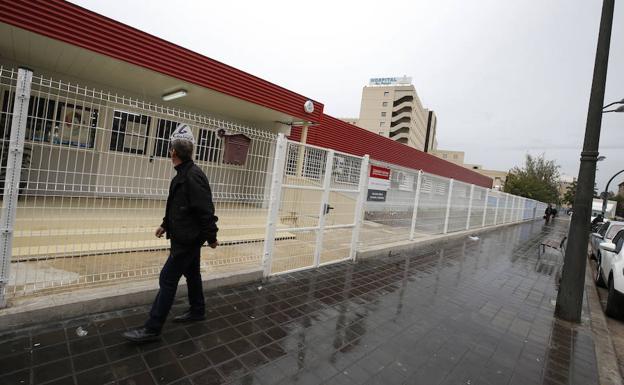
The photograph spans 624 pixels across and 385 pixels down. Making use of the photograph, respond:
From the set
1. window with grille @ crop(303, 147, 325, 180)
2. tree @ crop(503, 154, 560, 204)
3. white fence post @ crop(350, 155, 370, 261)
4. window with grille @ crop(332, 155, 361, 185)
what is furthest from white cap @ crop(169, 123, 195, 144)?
tree @ crop(503, 154, 560, 204)

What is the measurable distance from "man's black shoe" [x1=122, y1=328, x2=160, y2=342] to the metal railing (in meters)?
1.12

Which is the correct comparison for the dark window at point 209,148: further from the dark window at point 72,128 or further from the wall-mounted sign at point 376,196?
the wall-mounted sign at point 376,196

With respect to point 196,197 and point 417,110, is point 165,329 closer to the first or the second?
point 196,197

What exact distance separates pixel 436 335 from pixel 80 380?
3.35 m

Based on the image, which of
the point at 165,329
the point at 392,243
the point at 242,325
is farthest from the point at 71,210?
the point at 392,243

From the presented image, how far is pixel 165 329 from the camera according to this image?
9.89 feet

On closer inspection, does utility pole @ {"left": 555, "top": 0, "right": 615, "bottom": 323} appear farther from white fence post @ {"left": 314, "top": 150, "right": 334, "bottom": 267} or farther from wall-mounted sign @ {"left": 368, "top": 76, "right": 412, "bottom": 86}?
wall-mounted sign @ {"left": 368, "top": 76, "right": 412, "bottom": 86}

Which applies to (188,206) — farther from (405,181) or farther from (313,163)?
(405,181)

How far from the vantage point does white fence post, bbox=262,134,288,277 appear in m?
4.44

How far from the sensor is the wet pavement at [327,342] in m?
2.44

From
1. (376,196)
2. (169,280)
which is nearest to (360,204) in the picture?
(376,196)

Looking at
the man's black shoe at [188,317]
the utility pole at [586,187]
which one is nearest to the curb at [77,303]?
the man's black shoe at [188,317]

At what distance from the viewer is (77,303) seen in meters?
2.99

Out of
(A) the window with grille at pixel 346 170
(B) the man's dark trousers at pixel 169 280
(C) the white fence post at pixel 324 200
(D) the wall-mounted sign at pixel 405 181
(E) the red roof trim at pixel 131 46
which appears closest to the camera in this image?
(B) the man's dark trousers at pixel 169 280
